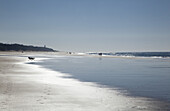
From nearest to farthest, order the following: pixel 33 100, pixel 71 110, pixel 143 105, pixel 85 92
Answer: pixel 71 110, pixel 143 105, pixel 33 100, pixel 85 92

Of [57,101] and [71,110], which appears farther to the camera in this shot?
[57,101]

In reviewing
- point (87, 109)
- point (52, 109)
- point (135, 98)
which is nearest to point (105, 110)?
point (87, 109)

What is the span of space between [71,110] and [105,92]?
5.44 m

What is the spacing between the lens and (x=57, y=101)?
12742 mm

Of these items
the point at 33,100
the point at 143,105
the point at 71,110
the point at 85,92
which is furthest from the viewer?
the point at 85,92

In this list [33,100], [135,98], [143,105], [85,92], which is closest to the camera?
[143,105]

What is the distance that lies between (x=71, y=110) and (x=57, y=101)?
80.4 inches

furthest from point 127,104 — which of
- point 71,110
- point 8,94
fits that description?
point 8,94

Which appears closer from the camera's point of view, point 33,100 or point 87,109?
point 87,109

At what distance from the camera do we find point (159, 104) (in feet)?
40.3

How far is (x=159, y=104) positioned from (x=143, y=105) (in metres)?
0.87

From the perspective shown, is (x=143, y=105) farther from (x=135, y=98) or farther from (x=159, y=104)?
(x=135, y=98)

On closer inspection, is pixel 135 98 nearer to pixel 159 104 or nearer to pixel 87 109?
pixel 159 104

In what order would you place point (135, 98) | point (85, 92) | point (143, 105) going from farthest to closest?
point (85, 92) < point (135, 98) < point (143, 105)
